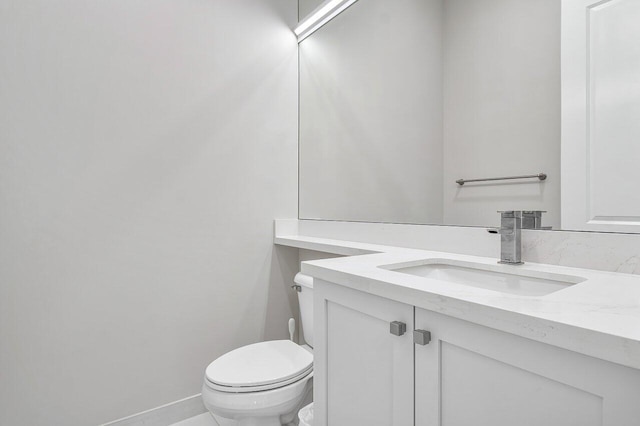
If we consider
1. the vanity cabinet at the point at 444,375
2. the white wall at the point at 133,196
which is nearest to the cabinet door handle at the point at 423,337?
the vanity cabinet at the point at 444,375

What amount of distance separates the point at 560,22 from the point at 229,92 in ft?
4.51

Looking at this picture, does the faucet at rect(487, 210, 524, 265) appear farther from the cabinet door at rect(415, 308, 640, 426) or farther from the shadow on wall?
the shadow on wall

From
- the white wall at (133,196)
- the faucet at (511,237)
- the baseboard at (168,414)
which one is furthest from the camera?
the baseboard at (168,414)

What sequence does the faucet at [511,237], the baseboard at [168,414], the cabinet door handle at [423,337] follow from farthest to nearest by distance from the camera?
the baseboard at [168,414]
the faucet at [511,237]
the cabinet door handle at [423,337]

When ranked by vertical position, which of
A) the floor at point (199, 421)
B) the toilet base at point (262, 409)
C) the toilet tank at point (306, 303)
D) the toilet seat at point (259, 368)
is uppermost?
the toilet tank at point (306, 303)

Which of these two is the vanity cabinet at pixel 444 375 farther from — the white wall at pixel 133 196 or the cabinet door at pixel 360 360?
the white wall at pixel 133 196

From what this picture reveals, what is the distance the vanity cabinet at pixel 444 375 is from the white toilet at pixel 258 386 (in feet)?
0.91

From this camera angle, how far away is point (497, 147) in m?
1.15

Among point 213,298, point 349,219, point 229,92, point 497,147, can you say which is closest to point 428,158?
point 497,147

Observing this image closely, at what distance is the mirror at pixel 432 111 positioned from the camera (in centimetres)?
106

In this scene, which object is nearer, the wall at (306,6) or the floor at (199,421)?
the floor at (199,421)

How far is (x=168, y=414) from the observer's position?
1610mm

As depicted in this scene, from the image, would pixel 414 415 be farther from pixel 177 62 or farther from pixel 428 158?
pixel 177 62

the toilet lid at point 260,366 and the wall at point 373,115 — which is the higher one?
the wall at point 373,115
